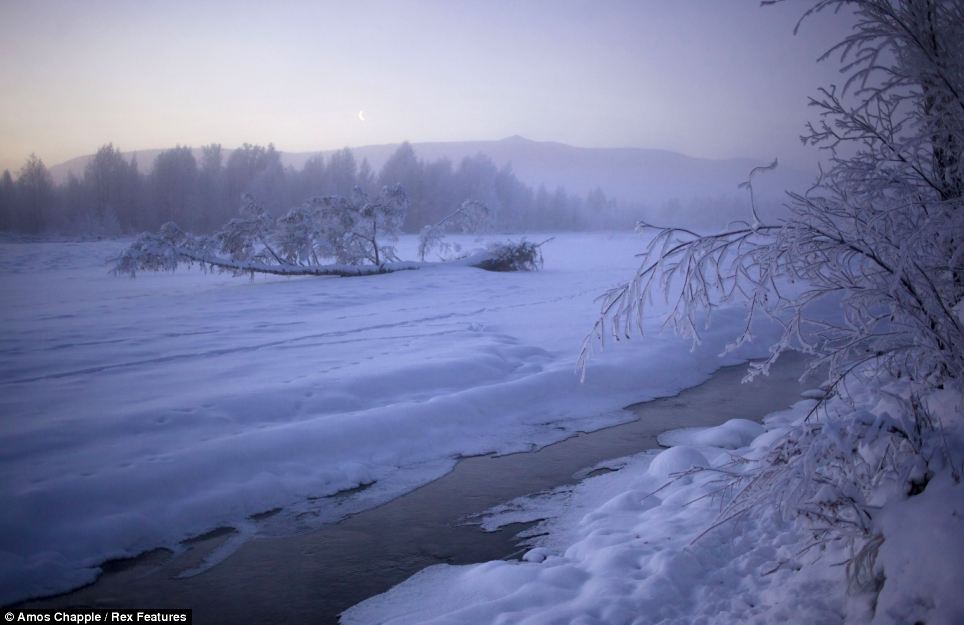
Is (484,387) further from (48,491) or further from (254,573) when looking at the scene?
(48,491)

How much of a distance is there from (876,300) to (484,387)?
19.6 ft

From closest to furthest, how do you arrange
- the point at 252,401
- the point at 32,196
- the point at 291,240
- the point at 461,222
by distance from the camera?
the point at 252,401
the point at 291,240
the point at 461,222
the point at 32,196

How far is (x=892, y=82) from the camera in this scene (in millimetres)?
3113

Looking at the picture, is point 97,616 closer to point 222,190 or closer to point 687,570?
point 687,570

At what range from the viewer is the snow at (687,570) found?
2592 mm

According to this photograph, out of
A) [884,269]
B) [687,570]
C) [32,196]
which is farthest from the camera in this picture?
[32,196]

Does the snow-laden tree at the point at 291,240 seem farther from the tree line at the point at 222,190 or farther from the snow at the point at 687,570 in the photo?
the tree line at the point at 222,190

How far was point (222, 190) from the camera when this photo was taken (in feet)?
192

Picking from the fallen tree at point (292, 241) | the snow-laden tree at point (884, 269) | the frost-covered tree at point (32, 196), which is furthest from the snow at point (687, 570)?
the frost-covered tree at point (32, 196)

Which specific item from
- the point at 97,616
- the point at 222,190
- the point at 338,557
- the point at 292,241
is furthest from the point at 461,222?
the point at 222,190

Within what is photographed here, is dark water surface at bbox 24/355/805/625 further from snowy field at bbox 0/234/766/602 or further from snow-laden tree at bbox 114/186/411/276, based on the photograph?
snow-laden tree at bbox 114/186/411/276

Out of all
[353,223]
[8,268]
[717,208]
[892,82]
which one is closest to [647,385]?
[892,82]

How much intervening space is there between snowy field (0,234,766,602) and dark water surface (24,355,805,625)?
27 cm

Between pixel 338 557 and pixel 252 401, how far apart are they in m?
3.46
